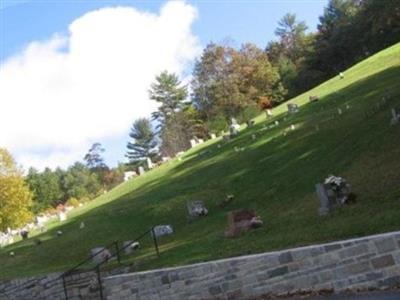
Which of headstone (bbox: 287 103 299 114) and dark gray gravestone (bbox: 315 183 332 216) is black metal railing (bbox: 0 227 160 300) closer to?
dark gray gravestone (bbox: 315 183 332 216)

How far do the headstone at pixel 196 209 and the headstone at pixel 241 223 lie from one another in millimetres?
6681

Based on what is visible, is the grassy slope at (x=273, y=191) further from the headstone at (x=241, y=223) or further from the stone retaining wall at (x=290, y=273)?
the stone retaining wall at (x=290, y=273)

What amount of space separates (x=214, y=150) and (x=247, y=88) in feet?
121

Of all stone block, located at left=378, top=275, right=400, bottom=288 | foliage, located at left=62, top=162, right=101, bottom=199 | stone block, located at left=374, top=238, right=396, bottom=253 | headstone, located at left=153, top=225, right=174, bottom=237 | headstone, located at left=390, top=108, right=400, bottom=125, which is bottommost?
stone block, located at left=378, top=275, right=400, bottom=288

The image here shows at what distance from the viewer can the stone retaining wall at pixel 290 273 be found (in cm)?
1047

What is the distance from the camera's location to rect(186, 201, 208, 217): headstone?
2512 centimetres

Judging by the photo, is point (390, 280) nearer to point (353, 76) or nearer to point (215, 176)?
point (215, 176)

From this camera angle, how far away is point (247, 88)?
7619 cm

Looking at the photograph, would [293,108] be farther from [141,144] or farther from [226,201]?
[141,144]

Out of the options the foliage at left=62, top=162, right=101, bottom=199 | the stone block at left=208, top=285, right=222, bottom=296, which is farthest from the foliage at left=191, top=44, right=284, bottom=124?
the stone block at left=208, top=285, right=222, bottom=296

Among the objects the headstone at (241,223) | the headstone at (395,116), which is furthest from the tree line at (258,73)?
the headstone at (241,223)

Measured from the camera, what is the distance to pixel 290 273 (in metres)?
12.0

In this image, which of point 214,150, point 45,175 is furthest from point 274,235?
point 45,175

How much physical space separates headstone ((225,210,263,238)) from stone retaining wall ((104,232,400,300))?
3.35m
